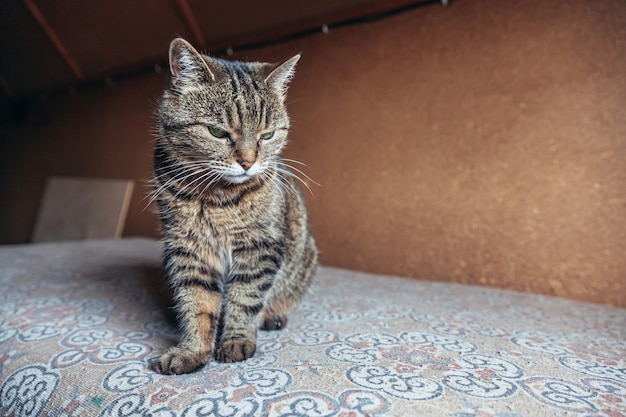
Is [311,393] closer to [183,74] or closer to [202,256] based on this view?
[202,256]

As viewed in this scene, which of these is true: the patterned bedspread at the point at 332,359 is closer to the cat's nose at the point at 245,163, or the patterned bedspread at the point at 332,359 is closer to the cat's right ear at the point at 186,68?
the cat's nose at the point at 245,163

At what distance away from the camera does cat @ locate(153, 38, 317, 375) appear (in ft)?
3.07

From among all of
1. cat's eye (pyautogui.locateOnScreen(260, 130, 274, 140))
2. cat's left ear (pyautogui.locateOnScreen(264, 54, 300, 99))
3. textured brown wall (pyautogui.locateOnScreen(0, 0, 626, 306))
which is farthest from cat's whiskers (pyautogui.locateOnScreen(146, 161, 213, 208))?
textured brown wall (pyautogui.locateOnScreen(0, 0, 626, 306))

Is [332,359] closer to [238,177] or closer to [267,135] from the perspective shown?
[238,177]

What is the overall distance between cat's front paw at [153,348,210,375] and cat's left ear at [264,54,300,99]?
0.70 metres

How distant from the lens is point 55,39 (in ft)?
9.36

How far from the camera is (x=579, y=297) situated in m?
1.61

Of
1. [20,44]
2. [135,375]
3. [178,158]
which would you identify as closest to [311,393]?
[135,375]

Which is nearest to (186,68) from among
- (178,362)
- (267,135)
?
(267,135)

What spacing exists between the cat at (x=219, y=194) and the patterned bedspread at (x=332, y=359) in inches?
4.4

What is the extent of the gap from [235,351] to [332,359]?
218mm

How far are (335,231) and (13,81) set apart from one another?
3.32 m

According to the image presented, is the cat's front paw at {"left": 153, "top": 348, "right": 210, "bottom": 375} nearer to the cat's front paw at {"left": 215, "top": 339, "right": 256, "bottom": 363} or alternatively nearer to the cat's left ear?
the cat's front paw at {"left": 215, "top": 339, "right": 256, "bottom": 363}

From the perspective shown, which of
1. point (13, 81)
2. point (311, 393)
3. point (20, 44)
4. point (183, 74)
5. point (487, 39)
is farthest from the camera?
point (13, 81)
